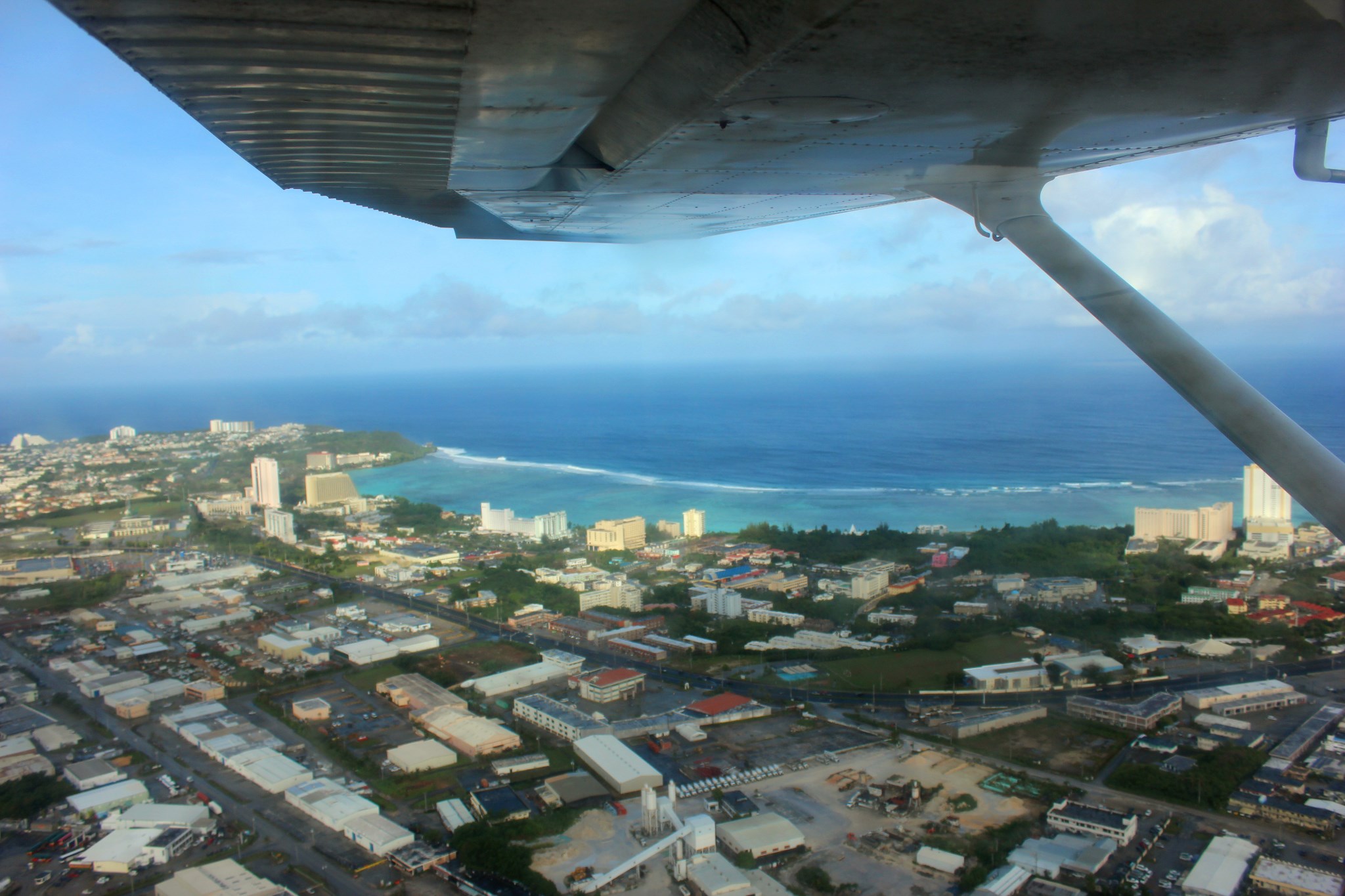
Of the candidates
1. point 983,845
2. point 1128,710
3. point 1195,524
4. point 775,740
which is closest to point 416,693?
point 775,740

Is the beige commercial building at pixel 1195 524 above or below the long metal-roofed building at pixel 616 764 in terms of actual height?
above

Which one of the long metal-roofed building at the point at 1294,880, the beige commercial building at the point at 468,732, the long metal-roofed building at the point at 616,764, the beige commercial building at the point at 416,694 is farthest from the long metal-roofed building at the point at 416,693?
the long metal-roofed building at the point at 1294,880

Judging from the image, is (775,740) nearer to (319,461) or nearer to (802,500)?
A: (802,500)

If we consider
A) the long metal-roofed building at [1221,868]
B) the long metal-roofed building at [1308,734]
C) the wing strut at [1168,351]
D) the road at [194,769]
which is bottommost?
the road at [194,769]

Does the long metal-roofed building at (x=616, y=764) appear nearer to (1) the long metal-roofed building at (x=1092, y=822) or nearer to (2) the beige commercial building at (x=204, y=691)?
(1) the long metal-roofed building at (x=1092, y=822)

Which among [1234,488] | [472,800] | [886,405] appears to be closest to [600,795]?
[472,800]

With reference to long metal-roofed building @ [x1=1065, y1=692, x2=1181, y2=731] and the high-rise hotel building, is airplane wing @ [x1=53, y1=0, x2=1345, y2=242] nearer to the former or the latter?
long metal-roofed building @ [x1=1065, y1=692, x2=1181, y2=731]
